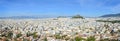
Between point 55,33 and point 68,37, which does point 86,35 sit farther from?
point 55,33

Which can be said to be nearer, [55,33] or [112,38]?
[112,38]

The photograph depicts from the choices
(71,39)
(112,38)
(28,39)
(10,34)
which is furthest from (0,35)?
(112,38)

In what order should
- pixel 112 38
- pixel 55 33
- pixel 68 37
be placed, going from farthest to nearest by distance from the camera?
pixel 55 33 < pixel 68 37 < pixel 112 38

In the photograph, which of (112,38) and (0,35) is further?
(0,35)

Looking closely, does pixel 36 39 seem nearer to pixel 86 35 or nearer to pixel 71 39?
pixel 71 39

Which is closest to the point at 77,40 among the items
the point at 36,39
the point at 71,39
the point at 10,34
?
the point at 71,39

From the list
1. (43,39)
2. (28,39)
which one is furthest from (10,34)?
(43,39)

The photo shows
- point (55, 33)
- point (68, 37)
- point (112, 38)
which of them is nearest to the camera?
point (112, 38)
